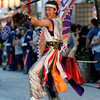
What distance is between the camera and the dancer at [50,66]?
5.65 meters

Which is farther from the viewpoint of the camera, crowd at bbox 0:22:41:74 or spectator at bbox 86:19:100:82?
crowd at bbox 0:22:41:74

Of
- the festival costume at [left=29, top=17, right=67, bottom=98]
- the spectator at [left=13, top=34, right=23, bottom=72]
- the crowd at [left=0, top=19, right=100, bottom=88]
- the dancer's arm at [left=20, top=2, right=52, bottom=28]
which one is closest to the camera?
the dancer's arm at [left=20, top=2, right=52, bottom=28]

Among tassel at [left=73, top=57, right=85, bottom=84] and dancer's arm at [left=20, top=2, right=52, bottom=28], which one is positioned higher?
dancer's arm at [left=20, top=2, right=52, bottom=28]

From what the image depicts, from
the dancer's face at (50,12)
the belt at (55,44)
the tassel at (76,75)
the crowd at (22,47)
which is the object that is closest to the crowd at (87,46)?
the tassel at (76,75)

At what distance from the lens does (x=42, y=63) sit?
5.72 metres


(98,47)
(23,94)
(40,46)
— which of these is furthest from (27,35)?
(40,46)

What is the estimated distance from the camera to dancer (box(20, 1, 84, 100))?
5652 mm

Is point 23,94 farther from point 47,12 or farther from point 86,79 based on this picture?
point 86,79

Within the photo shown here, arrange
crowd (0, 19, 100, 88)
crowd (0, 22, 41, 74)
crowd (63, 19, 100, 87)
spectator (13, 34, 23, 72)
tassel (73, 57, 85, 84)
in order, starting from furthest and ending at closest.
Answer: spectator (13, 34, 23, 72), crowd (0, 22, 41, 74), tassel (73, 57, 85, 84), crowd (0, 19, 100, 88), crowd (63, 19, 100, 87)

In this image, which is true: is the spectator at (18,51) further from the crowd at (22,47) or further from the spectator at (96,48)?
the spectator at (96,48)

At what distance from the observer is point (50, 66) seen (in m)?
5.89

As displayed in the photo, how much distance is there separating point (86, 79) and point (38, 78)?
4639 millimetres

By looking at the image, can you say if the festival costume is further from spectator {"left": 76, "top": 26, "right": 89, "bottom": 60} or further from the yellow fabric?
spectator {"left": 76, "top": 26, "right": 89, "bottom": 60}

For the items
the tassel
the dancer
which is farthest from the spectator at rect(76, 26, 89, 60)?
the dancer
